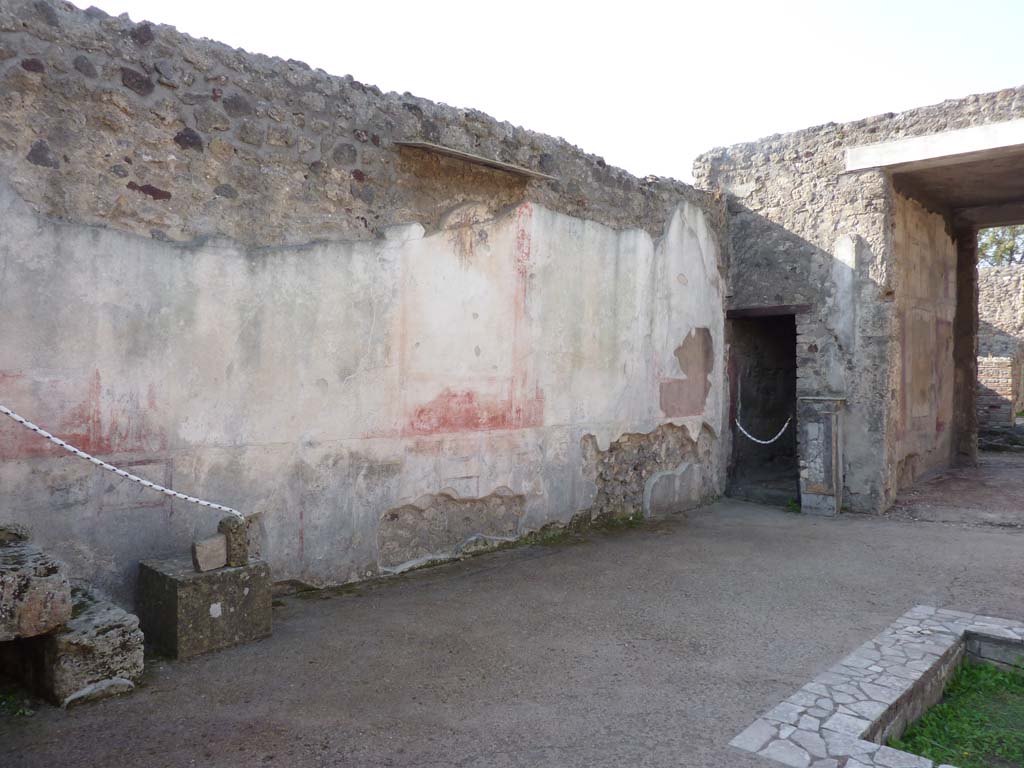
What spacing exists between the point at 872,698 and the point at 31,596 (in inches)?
113

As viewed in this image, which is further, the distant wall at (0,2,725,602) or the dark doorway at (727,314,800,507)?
the dark doorway at (727,314,800,507)

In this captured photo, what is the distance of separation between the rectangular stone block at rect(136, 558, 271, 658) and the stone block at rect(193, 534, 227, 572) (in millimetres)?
34

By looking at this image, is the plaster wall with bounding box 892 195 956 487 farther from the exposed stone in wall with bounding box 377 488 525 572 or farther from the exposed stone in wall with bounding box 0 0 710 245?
the exposed stone in wall with bounding box 0 0 710 245

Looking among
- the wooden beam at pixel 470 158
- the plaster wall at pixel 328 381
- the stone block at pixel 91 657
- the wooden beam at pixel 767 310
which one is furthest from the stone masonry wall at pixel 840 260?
the stone block at pixel 91 657

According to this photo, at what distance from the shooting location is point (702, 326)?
685 centimetres

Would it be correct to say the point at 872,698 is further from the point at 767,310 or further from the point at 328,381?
the point at 767,310

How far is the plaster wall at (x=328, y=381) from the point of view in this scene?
3121mm

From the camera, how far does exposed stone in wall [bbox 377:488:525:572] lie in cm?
434

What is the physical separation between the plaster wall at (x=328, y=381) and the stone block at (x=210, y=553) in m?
0.41

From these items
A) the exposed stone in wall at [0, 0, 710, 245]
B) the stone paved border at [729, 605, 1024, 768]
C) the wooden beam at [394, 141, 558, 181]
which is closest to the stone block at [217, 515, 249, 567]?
the exposed stone in wall at [0, 0, 710, 245]

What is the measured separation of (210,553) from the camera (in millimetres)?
3111

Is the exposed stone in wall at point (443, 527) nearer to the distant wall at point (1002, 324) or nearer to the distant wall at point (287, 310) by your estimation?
the distant wall at point (287, 310)

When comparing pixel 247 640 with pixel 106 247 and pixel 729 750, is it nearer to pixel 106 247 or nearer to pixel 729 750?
→ pixel 106 247

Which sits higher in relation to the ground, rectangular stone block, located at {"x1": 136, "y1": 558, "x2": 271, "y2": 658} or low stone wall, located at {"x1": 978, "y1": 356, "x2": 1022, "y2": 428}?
low stone wall, located at {"x1": 978, "y1": 356, "x2": 1022, "y2": 428}
